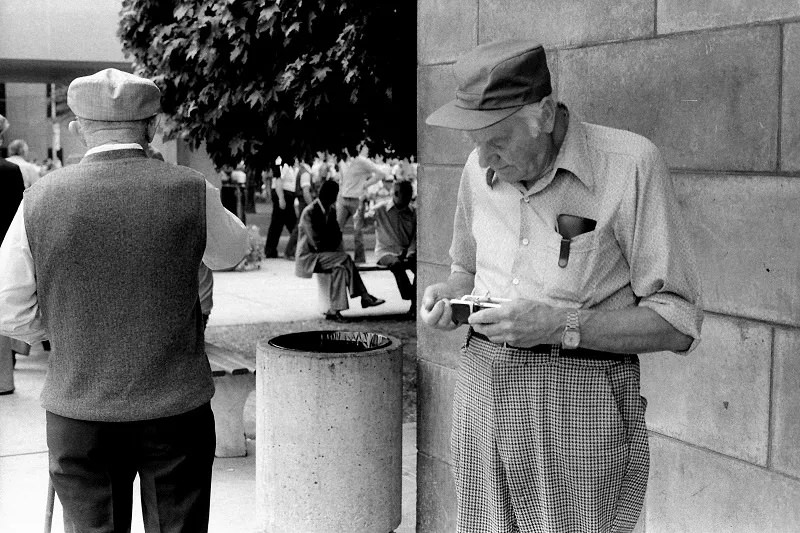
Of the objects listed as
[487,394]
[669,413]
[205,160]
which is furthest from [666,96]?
[205,160]

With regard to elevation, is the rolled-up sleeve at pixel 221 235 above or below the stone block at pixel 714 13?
below

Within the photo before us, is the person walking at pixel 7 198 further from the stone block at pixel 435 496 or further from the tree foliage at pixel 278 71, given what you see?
the stone block at pixel 435 496

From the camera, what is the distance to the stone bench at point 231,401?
668 centimetres

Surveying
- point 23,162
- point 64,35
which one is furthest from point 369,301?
point 64,35

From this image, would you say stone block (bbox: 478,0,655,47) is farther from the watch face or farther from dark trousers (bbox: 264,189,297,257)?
dark trousers (bbox: 264,189,297,257)

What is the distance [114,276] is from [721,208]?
6.23 feet

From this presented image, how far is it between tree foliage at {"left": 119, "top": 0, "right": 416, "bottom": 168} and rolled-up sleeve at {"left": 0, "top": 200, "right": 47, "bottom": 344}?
163 inches

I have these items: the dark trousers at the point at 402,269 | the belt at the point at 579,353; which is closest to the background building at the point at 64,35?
the dark trousers at the point at 402,269

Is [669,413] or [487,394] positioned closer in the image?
[487,394]

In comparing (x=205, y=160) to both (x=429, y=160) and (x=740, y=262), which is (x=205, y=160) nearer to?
(x=429, y=160)

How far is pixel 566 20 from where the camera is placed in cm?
409

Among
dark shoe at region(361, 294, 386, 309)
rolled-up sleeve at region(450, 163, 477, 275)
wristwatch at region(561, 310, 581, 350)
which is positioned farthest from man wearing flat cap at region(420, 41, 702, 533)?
dark shoe at region(361, 294, 386, 309)

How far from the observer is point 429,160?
4.90 metres

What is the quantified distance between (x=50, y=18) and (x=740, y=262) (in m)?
13.4
